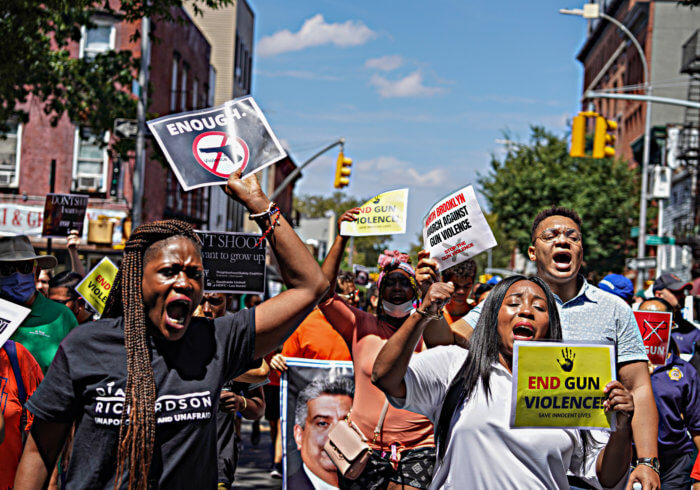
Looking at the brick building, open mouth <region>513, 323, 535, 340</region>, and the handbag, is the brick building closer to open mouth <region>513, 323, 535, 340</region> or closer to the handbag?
the handbag

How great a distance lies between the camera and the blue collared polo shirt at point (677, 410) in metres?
6.43

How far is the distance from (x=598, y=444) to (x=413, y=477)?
71.8 inches

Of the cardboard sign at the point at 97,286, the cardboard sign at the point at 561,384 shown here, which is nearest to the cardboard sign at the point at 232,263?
the cardboard sign at the point at 97,286

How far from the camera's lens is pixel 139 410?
2930 mm

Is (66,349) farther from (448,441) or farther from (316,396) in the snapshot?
(316,396)

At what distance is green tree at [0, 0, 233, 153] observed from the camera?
12734 mm

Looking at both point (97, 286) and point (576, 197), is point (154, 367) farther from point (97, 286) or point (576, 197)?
point (576, 197)

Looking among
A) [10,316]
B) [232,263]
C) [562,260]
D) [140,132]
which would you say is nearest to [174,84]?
[140,132]

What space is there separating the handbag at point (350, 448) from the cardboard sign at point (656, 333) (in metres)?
2.23

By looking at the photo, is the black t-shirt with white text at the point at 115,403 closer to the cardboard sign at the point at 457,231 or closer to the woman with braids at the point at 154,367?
the woman with braids at the point at 154,367

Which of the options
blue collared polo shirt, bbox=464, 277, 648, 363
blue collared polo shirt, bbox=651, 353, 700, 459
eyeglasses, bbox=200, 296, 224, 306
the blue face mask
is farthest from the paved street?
blue collared polo shirt, bbox=464, 277, 648, 363

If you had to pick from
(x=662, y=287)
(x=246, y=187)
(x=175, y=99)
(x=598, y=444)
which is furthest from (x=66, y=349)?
(x=175, y=99)

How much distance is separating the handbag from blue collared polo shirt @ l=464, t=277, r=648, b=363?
4.02 ft

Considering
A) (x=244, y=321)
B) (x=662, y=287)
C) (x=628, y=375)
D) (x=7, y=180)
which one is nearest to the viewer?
(x=244, y=321)
